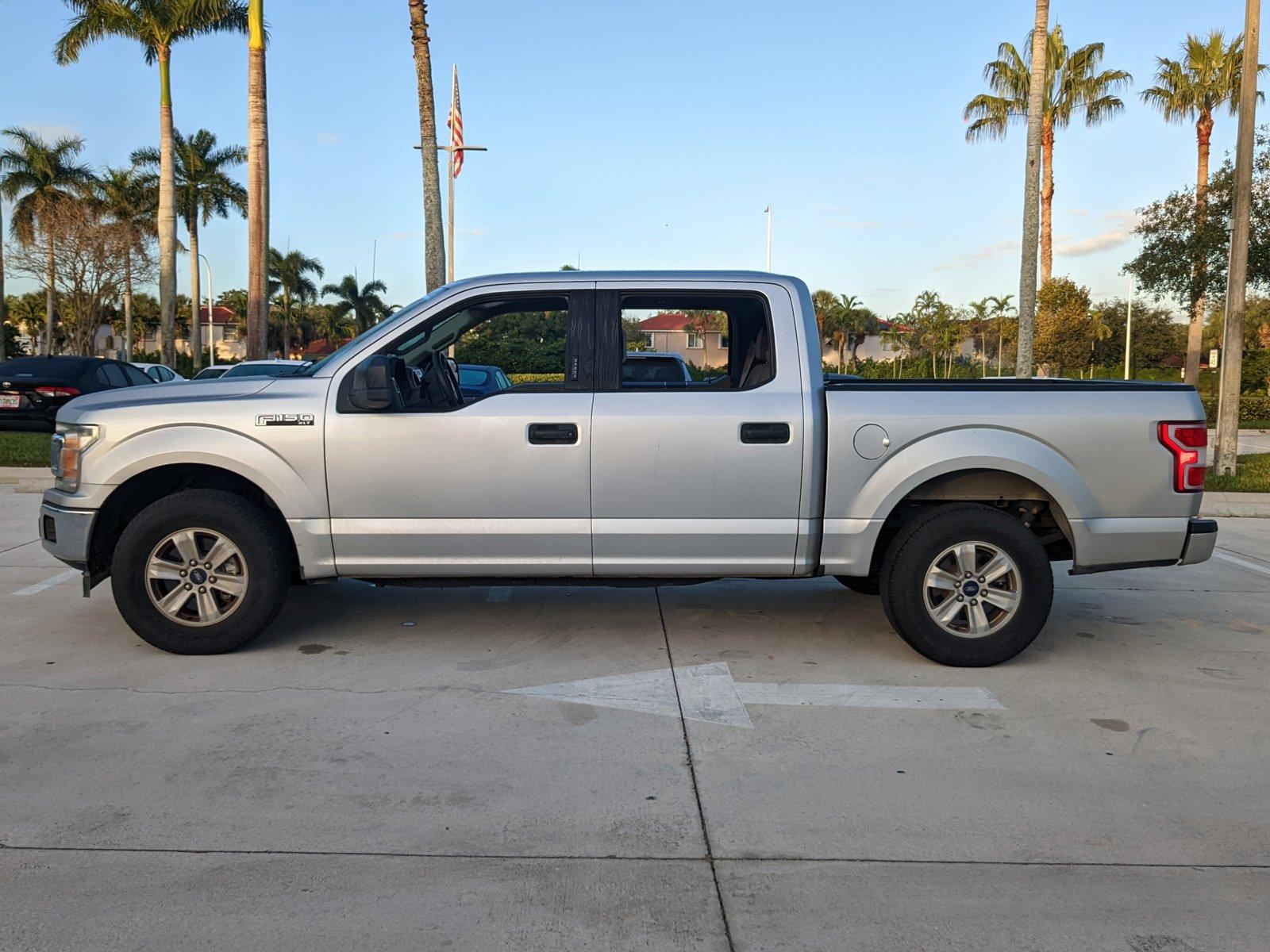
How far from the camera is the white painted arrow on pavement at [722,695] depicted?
4859 millimetres

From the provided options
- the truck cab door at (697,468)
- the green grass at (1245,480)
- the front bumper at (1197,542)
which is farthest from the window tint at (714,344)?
the green grass at (1245,480)

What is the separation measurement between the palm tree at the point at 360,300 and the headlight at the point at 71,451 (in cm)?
7436

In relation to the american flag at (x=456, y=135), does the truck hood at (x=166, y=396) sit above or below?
below

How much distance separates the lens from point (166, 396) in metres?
5.52

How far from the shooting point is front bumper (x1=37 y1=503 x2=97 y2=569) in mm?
5428

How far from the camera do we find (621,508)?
5414 mm

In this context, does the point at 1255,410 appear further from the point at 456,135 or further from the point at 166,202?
the point at 166,202

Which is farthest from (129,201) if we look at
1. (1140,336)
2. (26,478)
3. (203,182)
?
(1140,336)

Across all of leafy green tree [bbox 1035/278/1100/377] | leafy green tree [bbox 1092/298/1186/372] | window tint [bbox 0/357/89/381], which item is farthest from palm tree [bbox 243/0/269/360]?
leafy green tree [bbox 1092/298/1186/372]

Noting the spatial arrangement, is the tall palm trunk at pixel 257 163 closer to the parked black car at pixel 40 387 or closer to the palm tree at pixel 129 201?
the parked black car at pixel 40 387

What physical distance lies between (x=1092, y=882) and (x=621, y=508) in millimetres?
2814

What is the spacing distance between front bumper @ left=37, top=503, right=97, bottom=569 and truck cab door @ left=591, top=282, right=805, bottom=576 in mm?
2590

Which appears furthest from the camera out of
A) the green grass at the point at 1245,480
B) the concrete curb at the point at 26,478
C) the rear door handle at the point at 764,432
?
the green grass at the point at 1245,480

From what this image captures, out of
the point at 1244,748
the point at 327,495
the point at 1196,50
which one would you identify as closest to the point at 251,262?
the point at 327,495
